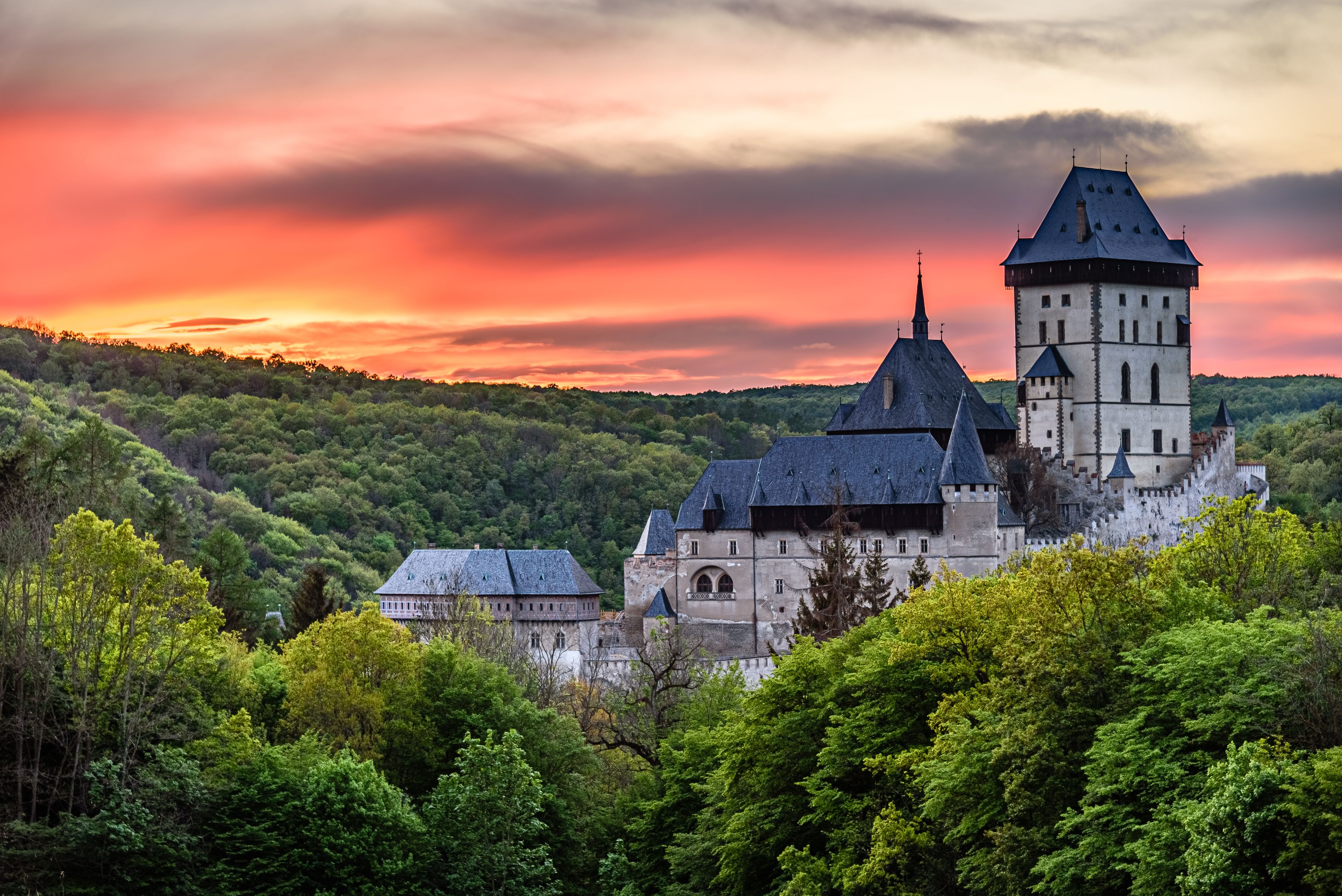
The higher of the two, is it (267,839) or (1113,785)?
(1113,785)

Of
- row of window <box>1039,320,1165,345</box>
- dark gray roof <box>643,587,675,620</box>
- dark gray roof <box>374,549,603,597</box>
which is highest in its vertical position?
row of window <box>1039,320,1165,345</box>

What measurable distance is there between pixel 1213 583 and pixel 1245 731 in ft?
33.2

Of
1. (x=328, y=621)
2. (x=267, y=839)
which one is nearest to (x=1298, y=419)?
(x=328, y=621)

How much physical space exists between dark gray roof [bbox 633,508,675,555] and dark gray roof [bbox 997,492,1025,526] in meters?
12.3

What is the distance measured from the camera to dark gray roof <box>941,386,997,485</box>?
235 feet

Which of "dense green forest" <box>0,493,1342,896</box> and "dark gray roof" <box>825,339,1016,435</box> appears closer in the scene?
"dense green forest" <box>0,493,1342,896</box>

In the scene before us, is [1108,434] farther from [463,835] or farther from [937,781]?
[937,781]

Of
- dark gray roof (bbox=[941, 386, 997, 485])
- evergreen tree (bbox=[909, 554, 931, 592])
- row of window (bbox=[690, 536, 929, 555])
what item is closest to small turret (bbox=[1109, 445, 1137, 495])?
dark gray roof (bbox=[941, 386, 997, 485])

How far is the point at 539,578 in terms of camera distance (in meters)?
81.9

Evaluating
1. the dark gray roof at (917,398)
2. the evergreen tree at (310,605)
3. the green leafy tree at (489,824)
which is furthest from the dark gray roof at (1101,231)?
the green leafy tree at (489,824)

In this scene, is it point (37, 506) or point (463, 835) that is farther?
point (37, 506)

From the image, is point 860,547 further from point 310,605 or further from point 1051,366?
point 310,605

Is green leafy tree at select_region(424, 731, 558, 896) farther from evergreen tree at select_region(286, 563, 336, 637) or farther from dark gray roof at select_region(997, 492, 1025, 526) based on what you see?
dark gray roof at select_region(997, 492, 1025, 526)

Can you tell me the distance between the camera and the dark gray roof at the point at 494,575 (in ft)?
268
